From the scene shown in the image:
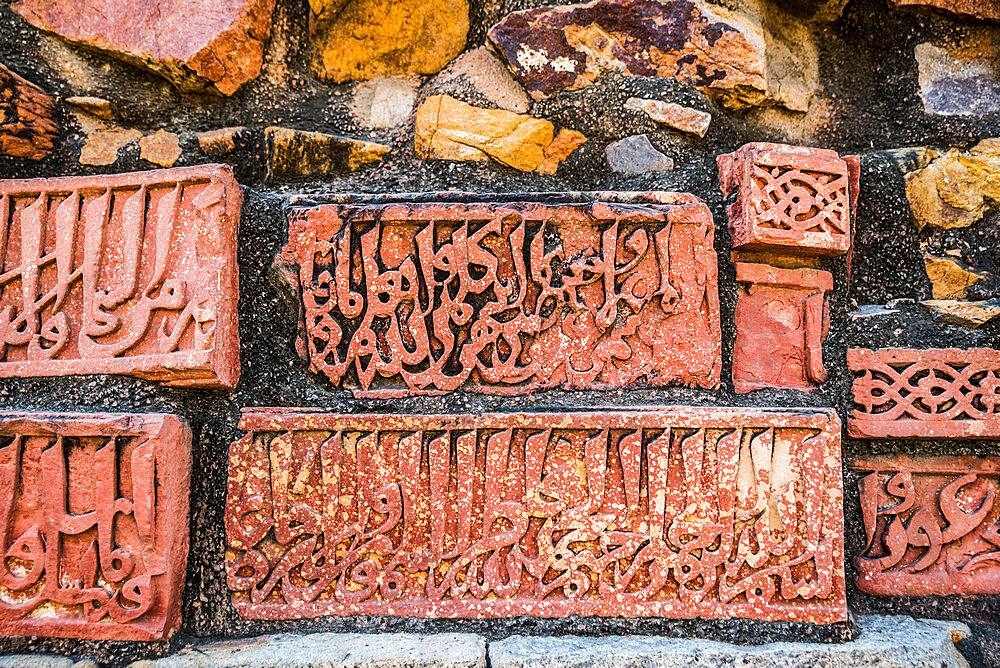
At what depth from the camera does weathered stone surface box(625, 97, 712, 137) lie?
1714 millimetres

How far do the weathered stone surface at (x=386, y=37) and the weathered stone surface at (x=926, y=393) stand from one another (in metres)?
1.46

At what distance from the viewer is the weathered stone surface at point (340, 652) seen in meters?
1.40

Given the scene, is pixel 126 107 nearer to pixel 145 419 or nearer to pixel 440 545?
pixel 145 419

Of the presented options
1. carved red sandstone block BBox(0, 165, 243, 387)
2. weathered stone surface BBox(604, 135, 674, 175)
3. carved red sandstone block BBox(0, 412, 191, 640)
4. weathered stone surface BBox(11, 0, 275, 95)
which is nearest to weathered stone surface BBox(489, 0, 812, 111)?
weathered stone surface BBox(604, 135, 674, 175)

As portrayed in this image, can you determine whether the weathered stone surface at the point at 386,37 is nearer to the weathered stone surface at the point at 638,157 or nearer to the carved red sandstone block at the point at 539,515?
the weathered stone surface at the point at 638,157

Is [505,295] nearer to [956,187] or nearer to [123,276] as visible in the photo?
[123,276]

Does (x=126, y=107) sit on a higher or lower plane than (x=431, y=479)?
higher

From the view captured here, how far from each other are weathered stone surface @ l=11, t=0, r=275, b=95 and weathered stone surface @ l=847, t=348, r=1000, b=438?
191 cm

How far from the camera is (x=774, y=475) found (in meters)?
1.56

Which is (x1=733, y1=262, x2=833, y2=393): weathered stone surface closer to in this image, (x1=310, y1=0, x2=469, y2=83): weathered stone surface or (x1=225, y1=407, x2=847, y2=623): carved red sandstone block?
(x1=225, y1=407, x2=847, y2=623): carved red sandstone block

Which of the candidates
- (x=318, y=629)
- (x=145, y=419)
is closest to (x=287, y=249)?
(x=145, y=419)

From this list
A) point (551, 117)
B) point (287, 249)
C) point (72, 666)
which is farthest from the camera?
point (551, 117)

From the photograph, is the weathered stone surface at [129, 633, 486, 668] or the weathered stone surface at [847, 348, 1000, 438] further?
the weathered stone surface at [847, 348, 1000, 438]

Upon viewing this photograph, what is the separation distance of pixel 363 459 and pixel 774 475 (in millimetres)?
1039
